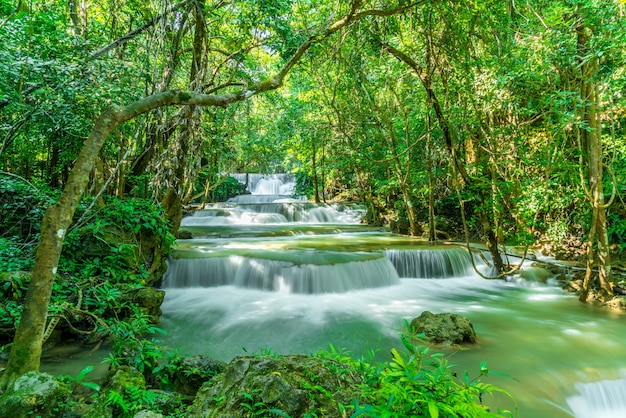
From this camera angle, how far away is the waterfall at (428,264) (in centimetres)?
855

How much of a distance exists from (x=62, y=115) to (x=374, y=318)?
617 cm

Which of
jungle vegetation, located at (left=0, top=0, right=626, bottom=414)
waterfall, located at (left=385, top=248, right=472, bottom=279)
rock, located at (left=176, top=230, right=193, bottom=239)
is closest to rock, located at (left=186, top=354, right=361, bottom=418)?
jungle vegetation, located at (left=0, top=0, right=626, bottom=414)

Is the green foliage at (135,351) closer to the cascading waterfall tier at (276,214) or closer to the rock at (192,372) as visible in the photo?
A: the rock at (192,372)

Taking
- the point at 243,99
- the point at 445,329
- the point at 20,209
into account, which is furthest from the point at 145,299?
the point at 445,329

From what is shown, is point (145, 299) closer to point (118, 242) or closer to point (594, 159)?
point (118, 242)

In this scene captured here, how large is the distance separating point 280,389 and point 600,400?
402cm

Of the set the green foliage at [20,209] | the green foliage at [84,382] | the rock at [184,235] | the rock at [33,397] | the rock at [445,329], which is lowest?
the rock at [445,329]

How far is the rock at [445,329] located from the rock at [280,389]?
2968mm

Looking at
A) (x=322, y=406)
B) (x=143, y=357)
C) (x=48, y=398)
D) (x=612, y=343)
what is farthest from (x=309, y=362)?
(x=612, y=343)

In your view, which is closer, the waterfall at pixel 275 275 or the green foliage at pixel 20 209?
the green foliage at pixel 20 209

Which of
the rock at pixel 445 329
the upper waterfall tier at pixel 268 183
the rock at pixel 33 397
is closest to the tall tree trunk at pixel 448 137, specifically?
the rock at pixel 445 329

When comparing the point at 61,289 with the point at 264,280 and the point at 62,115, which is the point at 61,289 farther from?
the point at 264,280

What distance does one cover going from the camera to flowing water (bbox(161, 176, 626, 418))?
3748mm

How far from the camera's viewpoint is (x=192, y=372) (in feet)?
8.63
